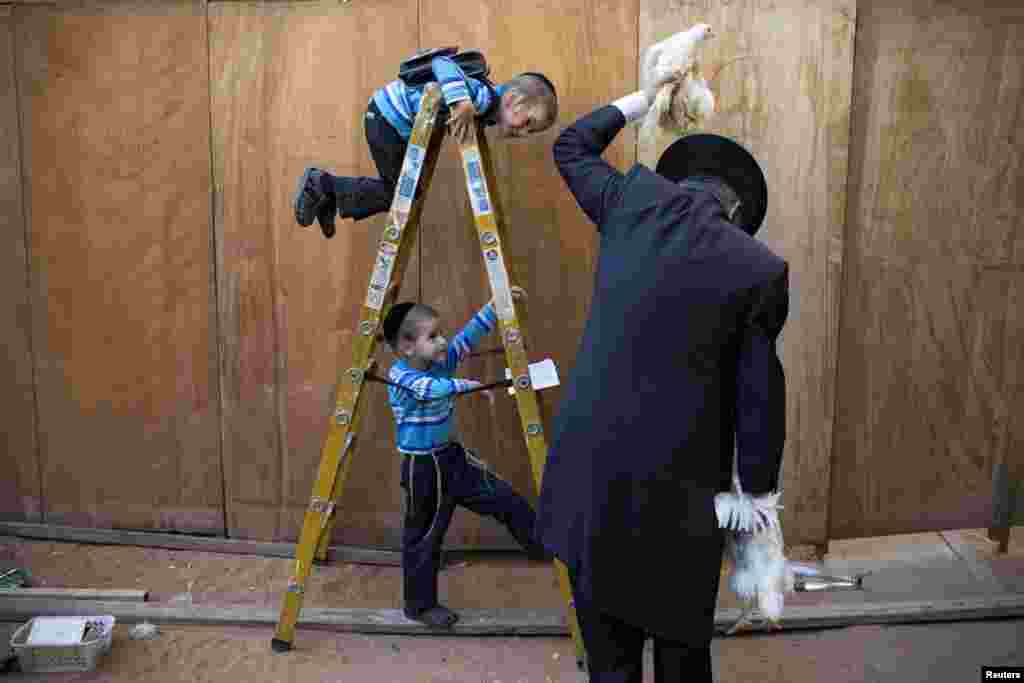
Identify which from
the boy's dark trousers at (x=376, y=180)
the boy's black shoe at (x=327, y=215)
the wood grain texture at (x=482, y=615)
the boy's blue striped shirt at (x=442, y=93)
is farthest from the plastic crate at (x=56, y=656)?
the boy's blue striped shirt at (x=442, y=93)

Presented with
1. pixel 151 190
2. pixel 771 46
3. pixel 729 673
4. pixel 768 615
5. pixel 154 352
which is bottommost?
pixel 729 673

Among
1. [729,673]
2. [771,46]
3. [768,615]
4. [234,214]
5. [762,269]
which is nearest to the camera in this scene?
[762,269]

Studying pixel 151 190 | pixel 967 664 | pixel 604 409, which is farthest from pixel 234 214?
pixel 967 664

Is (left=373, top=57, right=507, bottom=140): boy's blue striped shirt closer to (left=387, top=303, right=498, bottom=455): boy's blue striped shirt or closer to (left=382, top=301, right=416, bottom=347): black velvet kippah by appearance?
(left=382, top=301, right=416, bottom=347): black velvet kippah

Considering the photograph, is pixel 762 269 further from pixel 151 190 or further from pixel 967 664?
pixel 151 190

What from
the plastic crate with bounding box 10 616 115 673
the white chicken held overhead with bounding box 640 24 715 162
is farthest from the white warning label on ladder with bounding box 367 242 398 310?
the plastic crate with bounding box 10 616 115 673

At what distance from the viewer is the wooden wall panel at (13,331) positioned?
4797 mm

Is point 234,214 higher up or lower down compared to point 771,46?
lower down

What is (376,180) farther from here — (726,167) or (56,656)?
(56,656)

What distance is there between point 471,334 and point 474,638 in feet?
3.98

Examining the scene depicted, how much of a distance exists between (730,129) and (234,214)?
213 cm

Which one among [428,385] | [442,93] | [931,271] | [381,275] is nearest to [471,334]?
[428,385]

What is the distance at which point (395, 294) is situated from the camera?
3904 mm

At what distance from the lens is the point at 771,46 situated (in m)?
4.36
